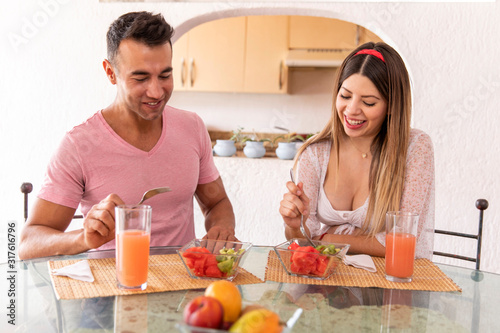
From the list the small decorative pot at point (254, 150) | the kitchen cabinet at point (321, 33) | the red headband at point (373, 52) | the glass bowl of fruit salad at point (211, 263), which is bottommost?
the glass bowl of fruit salad at point (211, 263)

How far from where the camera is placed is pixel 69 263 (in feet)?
4.36

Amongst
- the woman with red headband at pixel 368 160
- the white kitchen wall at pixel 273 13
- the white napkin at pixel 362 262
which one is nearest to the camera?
the white napkin at pixel 362 262

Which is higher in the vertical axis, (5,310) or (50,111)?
(50,111)

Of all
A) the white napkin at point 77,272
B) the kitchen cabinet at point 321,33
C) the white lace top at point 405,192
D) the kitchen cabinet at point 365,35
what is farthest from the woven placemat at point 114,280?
the kitchen cabinet at point 365,35

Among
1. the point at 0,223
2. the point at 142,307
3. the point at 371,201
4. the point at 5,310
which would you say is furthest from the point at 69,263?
the point at 0,223

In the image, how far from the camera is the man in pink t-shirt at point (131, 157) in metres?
1.58

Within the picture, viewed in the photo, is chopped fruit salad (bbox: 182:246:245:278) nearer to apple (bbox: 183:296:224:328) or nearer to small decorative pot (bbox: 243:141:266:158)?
apple (bbox: 183:296:224:328)

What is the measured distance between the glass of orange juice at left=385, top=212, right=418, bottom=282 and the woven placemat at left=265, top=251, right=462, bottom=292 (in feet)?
0.09

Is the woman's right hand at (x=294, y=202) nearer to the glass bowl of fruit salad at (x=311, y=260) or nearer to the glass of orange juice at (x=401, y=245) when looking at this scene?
the glass bowl of fruit salad at (x=311, y=260)

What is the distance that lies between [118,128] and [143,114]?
4.9 inches

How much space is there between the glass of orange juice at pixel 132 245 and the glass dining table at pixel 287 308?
0.05 metres

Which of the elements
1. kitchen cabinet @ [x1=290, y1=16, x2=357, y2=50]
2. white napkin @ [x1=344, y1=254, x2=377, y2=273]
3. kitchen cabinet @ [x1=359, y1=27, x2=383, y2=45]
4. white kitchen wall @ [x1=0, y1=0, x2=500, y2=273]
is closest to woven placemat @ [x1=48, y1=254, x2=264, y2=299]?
white napkin @ [x1=344, y1=254, x2=377, y2=273]

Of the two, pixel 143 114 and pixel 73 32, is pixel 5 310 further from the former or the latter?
pixel 73 32

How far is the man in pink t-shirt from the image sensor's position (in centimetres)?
158
